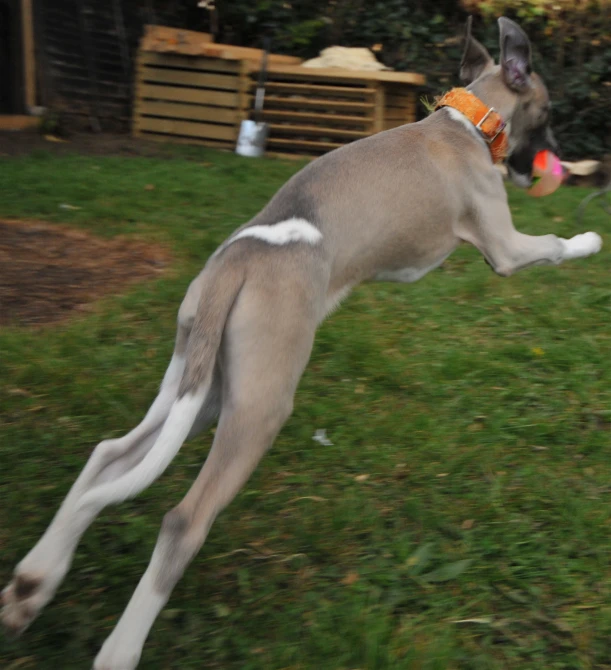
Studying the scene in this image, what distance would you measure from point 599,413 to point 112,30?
28.5ft

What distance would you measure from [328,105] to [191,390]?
7.91 meters

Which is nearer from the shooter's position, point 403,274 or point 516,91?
point 403,274

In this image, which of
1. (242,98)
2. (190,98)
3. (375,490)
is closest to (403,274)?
(375,490)

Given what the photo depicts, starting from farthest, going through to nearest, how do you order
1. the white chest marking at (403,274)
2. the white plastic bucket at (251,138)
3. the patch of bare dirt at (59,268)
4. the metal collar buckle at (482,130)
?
the white plastic bucket at (251,138), the patch of bare dirt at (59,268), the metal collar buckle at (482,130), the white chest marking at (403,274)

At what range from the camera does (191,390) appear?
287 cm

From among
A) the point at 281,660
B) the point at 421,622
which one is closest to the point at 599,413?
the point at 421,622

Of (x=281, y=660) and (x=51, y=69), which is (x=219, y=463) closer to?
(x=281, y=660)

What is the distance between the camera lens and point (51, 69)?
35.3ft

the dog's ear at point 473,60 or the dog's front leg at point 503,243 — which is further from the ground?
the dog's ear at point 473,60

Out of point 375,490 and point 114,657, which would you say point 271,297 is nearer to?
point 114,657

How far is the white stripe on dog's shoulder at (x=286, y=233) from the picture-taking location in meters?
3.14

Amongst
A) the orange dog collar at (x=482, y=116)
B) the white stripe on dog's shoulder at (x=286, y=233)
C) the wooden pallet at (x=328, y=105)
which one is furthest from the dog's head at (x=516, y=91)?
the wooden pallet at (x=328, y=105)

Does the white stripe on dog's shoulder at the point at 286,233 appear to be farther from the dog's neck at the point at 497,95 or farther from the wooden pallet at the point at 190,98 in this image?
the wooden pallet at the point at 190,98

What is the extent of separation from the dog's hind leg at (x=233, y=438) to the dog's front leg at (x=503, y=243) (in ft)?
4.29
